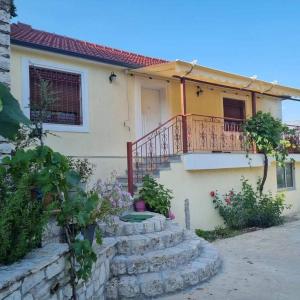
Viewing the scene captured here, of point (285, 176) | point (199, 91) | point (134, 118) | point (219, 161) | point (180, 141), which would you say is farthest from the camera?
point (285, 176)

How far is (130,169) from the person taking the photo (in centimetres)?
849

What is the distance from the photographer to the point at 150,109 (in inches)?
459

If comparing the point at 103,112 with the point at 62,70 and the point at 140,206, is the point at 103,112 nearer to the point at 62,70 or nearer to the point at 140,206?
the point at 62,70

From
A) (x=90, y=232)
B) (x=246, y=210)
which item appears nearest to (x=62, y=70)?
(x=90, y=232)

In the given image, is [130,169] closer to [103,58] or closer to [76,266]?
[103,58]

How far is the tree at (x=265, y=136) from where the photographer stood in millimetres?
11234

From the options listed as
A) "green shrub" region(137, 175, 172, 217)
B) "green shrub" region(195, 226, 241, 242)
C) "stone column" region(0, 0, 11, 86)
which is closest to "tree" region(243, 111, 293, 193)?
"green shrub" region(195, 226, 241, 242)

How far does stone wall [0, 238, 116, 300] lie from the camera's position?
282cm

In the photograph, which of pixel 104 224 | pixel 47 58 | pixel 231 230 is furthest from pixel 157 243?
pixel 47 58

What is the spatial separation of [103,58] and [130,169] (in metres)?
2.99

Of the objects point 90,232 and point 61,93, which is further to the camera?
point 61,93

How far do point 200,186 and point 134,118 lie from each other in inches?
103

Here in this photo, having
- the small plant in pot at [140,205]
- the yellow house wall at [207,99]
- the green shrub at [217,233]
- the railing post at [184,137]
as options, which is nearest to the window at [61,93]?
the railing post at [184,137]

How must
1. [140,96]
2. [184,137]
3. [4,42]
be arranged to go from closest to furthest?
[4,42] < [184,137] < [140,96]
